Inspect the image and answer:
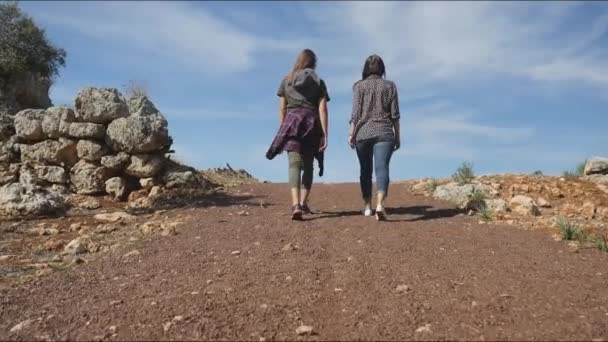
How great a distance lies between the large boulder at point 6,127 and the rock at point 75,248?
564cm

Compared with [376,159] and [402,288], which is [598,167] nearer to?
[376,159]

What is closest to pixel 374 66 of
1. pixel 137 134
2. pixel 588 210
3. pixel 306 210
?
pixel 306 210

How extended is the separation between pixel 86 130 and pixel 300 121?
15.1 feet

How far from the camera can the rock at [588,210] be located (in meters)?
7.29

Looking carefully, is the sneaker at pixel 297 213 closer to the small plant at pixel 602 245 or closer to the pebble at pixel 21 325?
the small plant at pixel 602 245

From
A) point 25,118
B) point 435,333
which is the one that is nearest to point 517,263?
point 435,333

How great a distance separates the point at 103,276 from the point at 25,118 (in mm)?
6461

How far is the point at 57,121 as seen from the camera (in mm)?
9398

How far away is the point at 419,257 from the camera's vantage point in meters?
4.59

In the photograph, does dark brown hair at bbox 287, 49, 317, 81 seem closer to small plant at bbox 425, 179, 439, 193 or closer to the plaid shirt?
the plaid shirt

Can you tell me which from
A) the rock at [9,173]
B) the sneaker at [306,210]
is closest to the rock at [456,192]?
the sneaker at [306,210]

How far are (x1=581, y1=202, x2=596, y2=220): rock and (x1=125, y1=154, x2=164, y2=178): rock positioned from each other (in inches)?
255

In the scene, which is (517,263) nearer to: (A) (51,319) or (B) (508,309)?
(B) (508,309)

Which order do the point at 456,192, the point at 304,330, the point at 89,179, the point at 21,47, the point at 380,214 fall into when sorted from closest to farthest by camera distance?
1. the point at 304,330
2. the point at 380,214
3. the point at 456,192
4. the point at 89,179
5. the point at 21,47
